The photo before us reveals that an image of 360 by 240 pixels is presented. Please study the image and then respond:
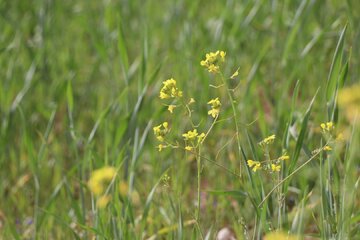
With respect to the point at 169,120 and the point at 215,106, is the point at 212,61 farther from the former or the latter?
the point at 169,120

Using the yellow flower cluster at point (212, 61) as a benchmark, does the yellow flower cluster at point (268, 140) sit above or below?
below

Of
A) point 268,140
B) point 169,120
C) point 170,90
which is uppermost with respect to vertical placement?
point 170,90

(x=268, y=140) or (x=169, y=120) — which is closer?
(x=268, y=140)

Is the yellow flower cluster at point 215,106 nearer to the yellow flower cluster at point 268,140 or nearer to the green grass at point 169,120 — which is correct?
the yellow flower cluster at point 268,140

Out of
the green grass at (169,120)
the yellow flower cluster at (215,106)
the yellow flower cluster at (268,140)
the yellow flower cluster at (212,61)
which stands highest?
the yellow flower cluster at (212,61)

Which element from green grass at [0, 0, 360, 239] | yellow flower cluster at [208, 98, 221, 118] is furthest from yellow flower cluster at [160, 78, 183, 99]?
green grass at [0, 0, 360, 239]

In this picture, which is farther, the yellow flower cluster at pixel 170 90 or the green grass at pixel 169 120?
the green grass at pixel 169 120

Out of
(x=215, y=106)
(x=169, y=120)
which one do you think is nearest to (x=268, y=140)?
(x=215, y=106)

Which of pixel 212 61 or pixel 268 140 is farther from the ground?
pixel 212 61

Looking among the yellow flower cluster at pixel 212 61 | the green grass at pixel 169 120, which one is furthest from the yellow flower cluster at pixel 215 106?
the green grass at pixel 169 120

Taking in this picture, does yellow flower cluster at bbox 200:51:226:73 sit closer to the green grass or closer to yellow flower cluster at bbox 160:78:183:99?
yellow flower cluster at bbox 160:78:183:99
